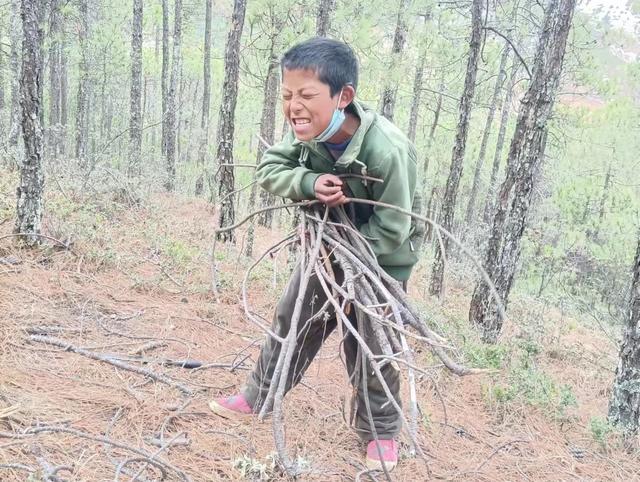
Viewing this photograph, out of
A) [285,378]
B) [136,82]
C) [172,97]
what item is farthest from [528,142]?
[172,97]

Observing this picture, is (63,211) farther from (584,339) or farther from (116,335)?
(584,339)

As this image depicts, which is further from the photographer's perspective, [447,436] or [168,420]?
[447,436]

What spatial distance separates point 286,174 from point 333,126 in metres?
0.30

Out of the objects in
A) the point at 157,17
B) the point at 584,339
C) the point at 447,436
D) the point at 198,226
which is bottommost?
the point at 584,339

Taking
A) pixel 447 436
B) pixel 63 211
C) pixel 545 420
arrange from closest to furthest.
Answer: pixel 447 436 → pixel 545 420 → pixel 63 211

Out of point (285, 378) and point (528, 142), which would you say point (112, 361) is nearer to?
point (285, 378)

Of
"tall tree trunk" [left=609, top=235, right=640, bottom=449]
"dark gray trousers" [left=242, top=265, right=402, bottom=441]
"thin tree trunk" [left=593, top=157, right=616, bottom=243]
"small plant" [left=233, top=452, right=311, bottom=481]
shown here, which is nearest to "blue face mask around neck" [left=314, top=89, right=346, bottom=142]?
"dark gray trousers" [left=242, top=265, right=402, bottom=441]

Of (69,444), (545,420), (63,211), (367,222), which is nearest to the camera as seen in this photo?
(69,444)

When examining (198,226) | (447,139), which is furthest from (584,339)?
(447,139)

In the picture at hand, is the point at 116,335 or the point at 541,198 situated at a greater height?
the point at 116,335

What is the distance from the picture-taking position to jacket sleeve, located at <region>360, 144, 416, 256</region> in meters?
2.01

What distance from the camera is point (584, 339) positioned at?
836cm

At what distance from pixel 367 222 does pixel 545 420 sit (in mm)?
2037

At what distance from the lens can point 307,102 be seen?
6.39 feet
